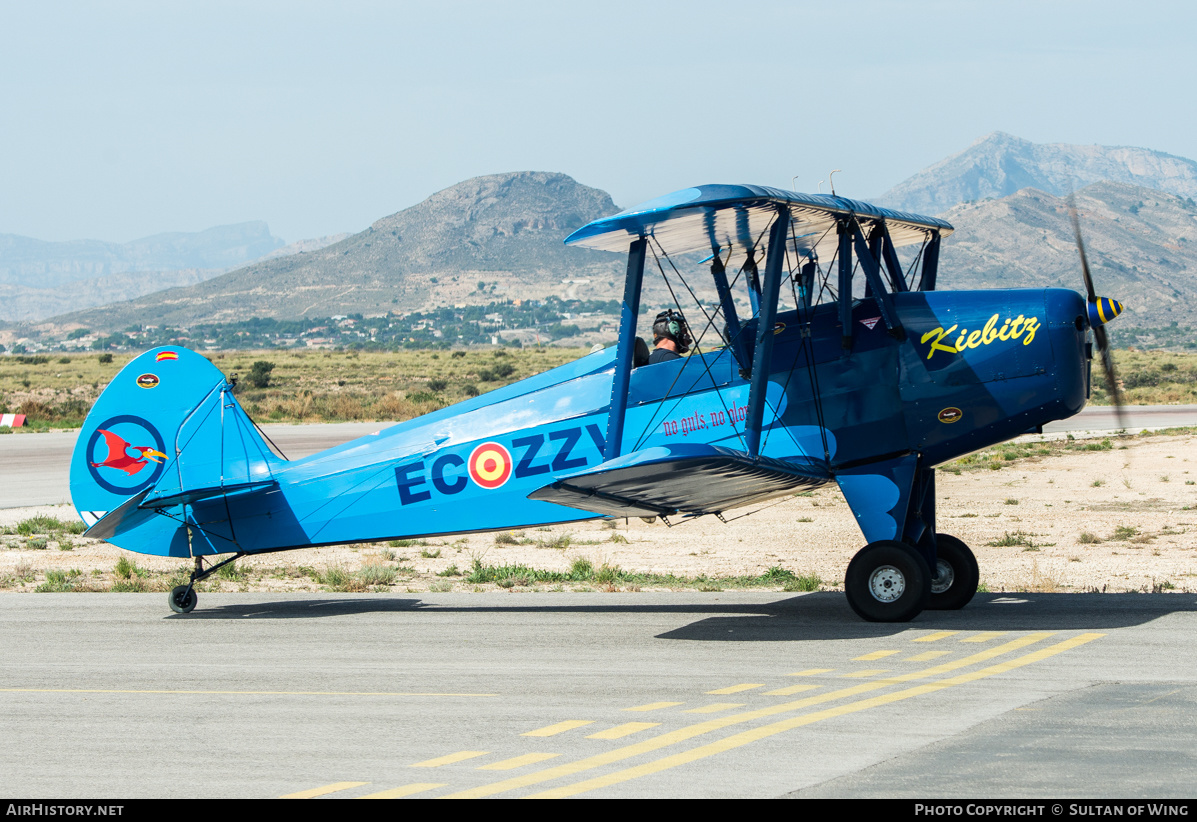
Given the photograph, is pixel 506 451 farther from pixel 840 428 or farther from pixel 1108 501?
pixel 1108 501

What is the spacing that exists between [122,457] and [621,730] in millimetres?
6529

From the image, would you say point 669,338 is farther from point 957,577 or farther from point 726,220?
point 957,577

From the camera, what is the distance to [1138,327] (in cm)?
17188

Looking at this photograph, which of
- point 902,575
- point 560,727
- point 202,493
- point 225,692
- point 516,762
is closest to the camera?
point 516,762

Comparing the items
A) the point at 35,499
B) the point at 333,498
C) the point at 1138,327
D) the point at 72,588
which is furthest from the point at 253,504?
the point at 1138,327

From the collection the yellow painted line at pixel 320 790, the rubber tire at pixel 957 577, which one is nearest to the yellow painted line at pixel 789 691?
the yellow painted line at pixel 320 790

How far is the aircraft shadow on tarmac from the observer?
9359 millimetres

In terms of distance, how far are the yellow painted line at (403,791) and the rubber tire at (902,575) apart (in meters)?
4.84

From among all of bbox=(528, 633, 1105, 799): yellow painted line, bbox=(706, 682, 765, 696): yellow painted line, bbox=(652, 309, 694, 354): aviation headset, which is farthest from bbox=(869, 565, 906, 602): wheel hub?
bbox=(652, 309, 694, 354): aviation headset

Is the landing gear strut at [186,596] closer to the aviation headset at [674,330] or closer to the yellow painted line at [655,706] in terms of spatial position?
Result: the aviation headset at [674,330]

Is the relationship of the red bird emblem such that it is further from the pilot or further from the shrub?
the shrub

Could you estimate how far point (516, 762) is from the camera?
229 inches

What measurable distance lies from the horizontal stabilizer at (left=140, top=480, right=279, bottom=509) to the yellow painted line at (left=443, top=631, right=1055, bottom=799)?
229 inches

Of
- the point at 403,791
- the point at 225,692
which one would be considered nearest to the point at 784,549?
the point at 225,692
